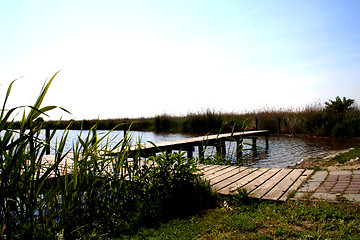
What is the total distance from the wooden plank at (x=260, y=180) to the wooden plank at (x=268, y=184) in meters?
0.05

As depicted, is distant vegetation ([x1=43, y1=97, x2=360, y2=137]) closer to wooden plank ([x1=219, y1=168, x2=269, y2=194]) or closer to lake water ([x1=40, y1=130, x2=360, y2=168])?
lake water ([x1=40, y1=130, x2=360, y2=168])

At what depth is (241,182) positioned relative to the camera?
3814 mm

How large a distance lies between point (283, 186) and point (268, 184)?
20cm

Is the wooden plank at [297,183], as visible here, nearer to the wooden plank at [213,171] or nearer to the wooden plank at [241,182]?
the wooden plank at [241,182]

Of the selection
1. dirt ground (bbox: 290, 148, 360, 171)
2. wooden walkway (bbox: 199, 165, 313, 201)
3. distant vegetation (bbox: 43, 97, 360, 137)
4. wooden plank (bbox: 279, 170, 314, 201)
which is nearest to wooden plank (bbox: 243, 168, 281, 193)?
wooden walkway (bbox: 199, 165, 313, 201)

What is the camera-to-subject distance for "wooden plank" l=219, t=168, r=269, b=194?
11.2 ft

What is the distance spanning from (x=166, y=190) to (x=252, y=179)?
4.97 ft

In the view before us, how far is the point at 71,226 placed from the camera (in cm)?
205

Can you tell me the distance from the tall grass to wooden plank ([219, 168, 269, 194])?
0.27 metres

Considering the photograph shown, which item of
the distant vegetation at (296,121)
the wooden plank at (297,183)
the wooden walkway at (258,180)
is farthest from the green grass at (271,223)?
the distant vegetation at (296,121)

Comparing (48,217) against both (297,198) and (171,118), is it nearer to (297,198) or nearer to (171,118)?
(297,198)

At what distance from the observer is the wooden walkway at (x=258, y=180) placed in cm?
333

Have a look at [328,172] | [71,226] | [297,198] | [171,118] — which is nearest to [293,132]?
[171,118]

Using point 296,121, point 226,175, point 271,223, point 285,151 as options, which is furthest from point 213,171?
point 296,121
